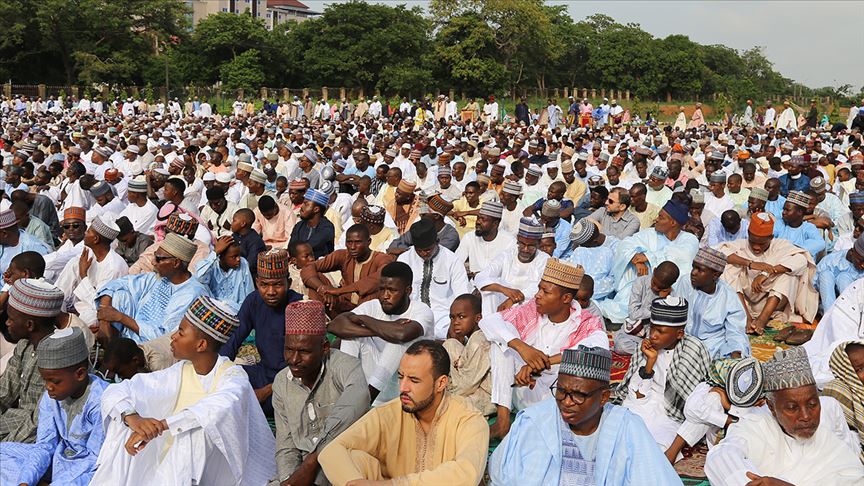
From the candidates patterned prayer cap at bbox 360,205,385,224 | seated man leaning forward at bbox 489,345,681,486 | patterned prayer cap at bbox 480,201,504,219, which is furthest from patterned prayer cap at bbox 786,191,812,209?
seated man leaning forward at bbox 489,345,681,486

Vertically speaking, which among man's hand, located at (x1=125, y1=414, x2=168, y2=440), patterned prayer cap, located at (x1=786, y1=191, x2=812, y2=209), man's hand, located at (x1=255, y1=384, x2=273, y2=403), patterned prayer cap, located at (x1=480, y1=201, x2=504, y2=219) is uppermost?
patterned prayer cap, located at (x1=786, y1=191, x2=812, y2=209)

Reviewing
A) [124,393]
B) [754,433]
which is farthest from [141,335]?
[754,433]

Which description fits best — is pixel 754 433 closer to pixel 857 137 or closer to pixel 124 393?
pixel 124 393

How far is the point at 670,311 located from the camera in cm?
452

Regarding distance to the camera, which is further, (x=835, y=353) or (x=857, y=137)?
(x=857, y=137)

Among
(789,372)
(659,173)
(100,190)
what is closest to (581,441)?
(789,372)

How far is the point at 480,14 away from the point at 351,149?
34826 mm

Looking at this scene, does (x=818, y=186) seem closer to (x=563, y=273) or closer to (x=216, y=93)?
(x=563, y=273)

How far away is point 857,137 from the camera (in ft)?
63.9

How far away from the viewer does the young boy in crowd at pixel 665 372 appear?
178 inches

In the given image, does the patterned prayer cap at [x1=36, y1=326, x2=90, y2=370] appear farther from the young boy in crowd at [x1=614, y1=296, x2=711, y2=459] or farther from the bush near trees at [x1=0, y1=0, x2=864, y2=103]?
the bush near trees at [x1=0, y1=0, x2=864, y2=103]

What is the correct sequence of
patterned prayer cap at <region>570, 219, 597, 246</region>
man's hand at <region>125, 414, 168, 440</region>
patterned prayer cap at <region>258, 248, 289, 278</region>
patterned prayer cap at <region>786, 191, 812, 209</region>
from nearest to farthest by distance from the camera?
man's hand at <region>125, 414, 168, 440</region>
patterned prayer cap at <region>258, 248, 289, 278</region>
patterned prayer cap at <region>570, 219, 597, 246</region>
patterned prayer cap at <region>786, 191, 812, 209</region>

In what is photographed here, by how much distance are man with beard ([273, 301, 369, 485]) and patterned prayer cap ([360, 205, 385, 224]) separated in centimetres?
321

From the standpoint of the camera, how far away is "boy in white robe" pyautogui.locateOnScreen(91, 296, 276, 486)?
356 cm
